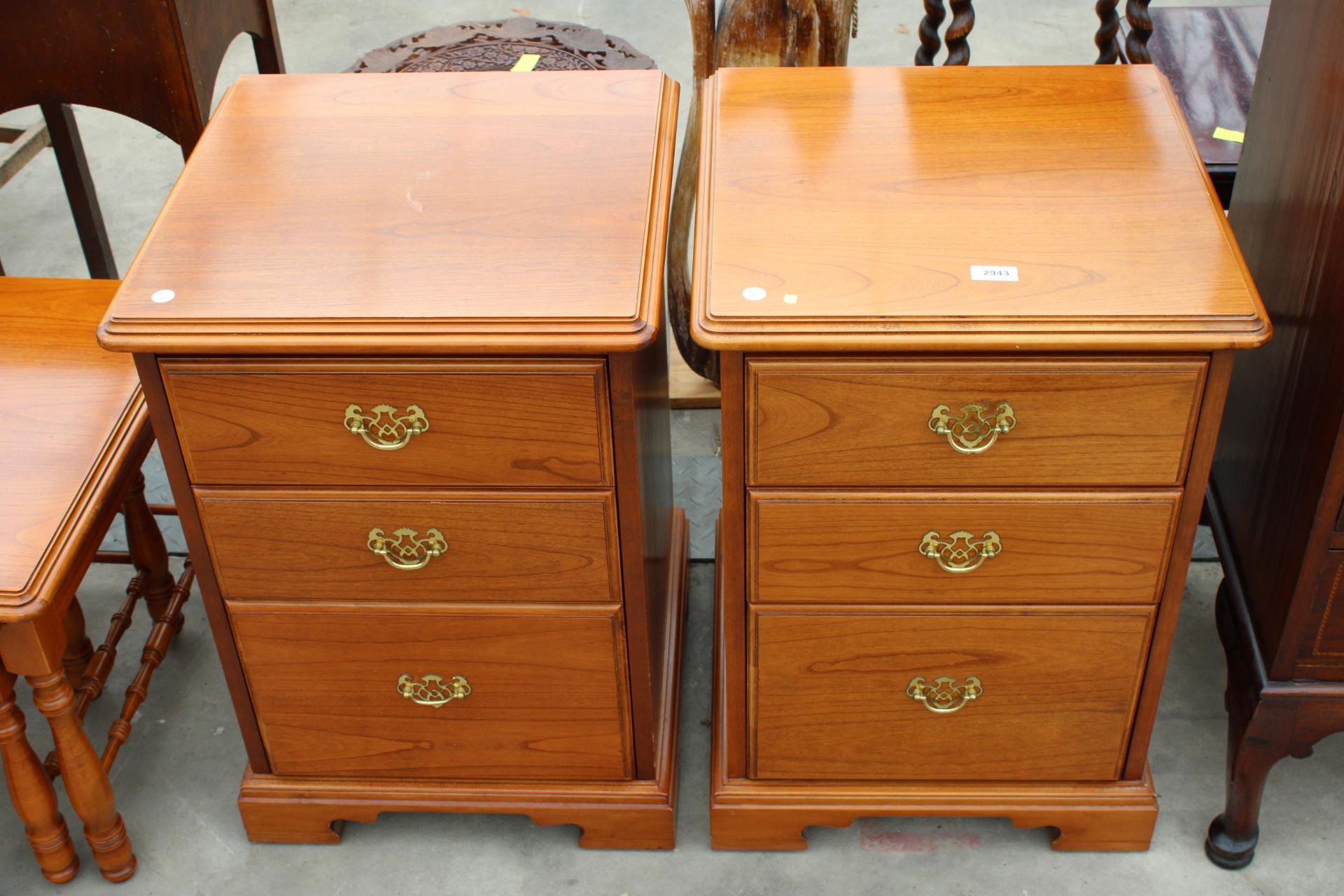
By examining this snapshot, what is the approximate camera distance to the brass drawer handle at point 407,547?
1551 millimetres

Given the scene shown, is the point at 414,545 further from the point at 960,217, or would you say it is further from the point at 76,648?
the point at 76,648

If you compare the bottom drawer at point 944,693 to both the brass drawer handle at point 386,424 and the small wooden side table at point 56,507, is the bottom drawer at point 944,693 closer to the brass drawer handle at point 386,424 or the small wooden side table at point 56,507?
the brass drawer handle at point 386,424

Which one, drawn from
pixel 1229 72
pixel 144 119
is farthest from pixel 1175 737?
pixel 144 119

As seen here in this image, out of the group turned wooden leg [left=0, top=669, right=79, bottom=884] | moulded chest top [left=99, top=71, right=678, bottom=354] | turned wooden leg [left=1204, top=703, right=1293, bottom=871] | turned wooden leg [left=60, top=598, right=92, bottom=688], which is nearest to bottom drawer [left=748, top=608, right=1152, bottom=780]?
turned wooden leg [left=1204, top=703, right=1293, bottom=871]

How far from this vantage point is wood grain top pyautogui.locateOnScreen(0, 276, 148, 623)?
1550mm

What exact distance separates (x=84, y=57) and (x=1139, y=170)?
1.74 meters

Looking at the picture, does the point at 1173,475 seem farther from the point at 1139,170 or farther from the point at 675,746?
the point at 675,746

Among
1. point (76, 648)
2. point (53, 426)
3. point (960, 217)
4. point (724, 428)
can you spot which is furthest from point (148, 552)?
point (960, 217)

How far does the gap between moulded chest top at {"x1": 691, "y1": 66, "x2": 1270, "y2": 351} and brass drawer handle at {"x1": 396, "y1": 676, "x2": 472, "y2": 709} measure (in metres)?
0.66

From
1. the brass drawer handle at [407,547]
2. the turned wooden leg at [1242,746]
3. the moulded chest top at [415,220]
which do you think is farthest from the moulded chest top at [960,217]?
the turned wooden leg at [1242,746]

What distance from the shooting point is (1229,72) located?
2330mm

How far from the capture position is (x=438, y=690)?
5.65ft

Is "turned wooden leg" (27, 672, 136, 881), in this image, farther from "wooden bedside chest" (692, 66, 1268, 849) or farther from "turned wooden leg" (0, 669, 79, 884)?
"wooden bedside chest" (692, 66, 1268, 849)

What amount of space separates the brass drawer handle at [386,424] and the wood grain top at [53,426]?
0.43 meters
